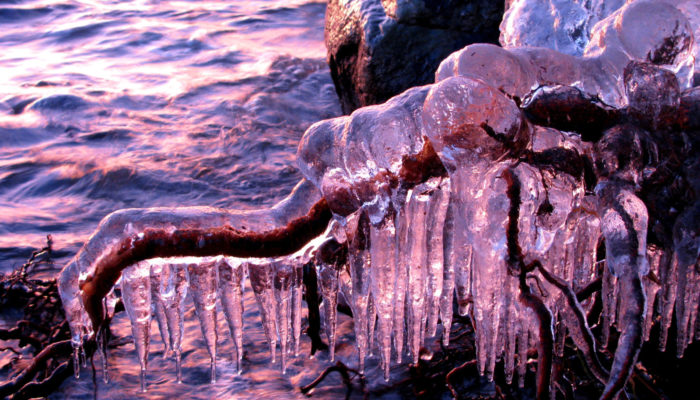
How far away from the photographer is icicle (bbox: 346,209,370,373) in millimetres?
2236

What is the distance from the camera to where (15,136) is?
647 cm

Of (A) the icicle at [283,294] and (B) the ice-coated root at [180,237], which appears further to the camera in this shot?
(A) the icicle at [283,294]

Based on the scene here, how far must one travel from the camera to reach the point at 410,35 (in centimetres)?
545

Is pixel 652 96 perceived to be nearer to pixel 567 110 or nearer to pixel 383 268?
pixel 567 110

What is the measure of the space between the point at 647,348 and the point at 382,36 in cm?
336

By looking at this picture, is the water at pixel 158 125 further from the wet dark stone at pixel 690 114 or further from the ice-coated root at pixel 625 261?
the wet dark stone at pixel 690 114

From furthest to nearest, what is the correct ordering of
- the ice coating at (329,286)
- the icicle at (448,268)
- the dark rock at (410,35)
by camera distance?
the dark rock at (410,35)
the ice coating at (329,286)
the icicle at (448,268)

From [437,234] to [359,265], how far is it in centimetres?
30

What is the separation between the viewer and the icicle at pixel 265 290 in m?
2.31

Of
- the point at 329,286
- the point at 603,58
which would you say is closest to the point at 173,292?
the point at 329,286

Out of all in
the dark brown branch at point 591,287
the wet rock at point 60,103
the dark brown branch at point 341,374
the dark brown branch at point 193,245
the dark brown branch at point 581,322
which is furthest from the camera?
the wet rock at point 60,103

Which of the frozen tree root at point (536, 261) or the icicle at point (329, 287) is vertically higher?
the frozen tree root at point (536, 261)

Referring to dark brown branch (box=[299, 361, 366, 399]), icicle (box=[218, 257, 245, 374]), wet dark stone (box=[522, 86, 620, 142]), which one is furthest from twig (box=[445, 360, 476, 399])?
wet dark stone (box=[522, 86, 620, 142])

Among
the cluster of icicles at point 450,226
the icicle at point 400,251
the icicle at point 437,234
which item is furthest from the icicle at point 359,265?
the icicle at point 437,234
